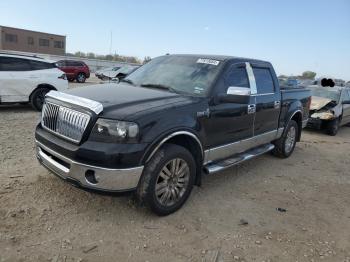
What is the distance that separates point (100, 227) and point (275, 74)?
423cm

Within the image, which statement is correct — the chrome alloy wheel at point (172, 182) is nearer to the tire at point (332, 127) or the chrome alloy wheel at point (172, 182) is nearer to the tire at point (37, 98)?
the tire at point (37, 98)

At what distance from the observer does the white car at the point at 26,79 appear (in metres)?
9.64

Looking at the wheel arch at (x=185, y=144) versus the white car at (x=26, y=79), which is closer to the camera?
the wheel arch at (x=185, y=144)

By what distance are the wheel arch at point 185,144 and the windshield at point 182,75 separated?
629 mm

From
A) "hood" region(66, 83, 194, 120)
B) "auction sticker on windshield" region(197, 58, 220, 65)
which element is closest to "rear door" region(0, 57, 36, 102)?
"hood" region(66, 83, 194, 120)

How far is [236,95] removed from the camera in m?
4.40

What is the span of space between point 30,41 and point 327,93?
235ft

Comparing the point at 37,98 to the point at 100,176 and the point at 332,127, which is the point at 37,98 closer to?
the point at 100,176

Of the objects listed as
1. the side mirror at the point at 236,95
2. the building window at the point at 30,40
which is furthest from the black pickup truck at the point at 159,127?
the building window at the point at 30,40

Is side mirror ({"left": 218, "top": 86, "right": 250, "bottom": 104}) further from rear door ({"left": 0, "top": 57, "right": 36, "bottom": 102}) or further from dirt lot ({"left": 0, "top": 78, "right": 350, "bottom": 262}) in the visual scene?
rear door ({"left": 0, "top": 57, "right": 36, "bottom": 102})

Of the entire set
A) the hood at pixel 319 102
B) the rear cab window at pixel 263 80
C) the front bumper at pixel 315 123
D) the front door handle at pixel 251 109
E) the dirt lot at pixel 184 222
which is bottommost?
the dirt lot at pixel 184 222

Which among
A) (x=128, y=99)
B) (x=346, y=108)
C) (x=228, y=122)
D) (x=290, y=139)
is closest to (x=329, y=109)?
(x=346, y=108)

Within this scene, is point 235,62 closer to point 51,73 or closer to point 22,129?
point 22,129

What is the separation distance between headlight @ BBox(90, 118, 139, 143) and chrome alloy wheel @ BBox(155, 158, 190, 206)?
60 cm
